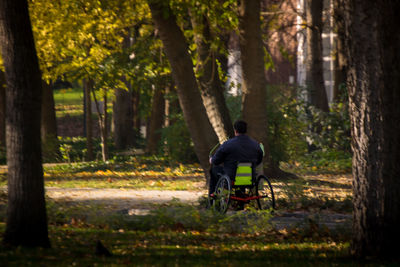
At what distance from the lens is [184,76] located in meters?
14.2

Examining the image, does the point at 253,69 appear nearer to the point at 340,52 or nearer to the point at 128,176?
the point at 128,176

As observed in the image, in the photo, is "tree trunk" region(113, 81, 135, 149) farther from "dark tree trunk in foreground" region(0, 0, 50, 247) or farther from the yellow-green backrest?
"dark tree trunk in foreground" region(0, 0, 50, 247)

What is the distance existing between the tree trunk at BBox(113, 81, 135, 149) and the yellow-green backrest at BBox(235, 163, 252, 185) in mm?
18089

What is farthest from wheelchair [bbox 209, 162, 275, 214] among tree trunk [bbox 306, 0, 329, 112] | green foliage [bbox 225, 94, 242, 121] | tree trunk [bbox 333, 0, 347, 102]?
tree trunk [bbox 306, 0, 329, 112]

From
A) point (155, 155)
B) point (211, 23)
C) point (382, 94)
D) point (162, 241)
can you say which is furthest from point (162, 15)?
point (155, 155)

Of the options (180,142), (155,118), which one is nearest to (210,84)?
(180,142)

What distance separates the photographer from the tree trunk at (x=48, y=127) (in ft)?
83.5

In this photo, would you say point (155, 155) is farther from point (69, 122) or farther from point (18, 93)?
point (69, 122)

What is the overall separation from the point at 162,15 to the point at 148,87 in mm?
12252

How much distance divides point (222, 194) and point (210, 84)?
5345 millimetres

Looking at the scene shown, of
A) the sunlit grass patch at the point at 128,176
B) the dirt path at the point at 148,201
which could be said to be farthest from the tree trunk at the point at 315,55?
the dirt path at the point at 148,201

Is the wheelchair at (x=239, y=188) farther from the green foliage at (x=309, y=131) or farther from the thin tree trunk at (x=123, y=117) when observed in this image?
the thin tree trunk at (x=123, y=117)

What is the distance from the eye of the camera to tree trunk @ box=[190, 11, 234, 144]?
50.3ft

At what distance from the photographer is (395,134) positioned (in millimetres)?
7176
